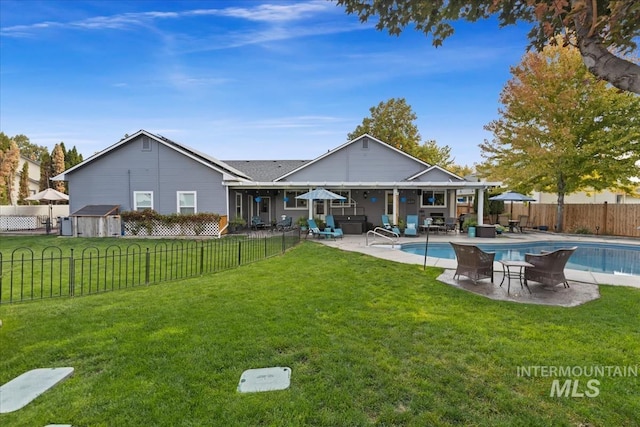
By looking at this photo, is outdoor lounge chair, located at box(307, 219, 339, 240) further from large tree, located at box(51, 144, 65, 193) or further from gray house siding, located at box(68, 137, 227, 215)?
large tree, located at box(51, 144, 65, 193)

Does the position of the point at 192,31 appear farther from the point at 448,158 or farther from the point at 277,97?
the point at 448,158

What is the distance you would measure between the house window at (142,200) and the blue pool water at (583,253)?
14319mm

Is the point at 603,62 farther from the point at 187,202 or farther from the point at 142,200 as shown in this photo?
the point at 142,200

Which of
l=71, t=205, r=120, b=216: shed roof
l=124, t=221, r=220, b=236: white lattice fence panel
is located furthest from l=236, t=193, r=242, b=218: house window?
l=71, t=205, r=120, b=216: shed roof

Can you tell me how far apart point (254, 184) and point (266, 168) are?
295 inches

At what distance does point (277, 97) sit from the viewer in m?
20.6

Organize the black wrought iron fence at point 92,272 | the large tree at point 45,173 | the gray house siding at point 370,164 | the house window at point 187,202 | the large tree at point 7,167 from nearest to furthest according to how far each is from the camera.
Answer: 1. the black wrought iron fence at point 92,272
2. the house window at point 187,202
3. the gray house siding at point 370,164
4. the large tree at point 7,167
5. the large tree at point 45,173

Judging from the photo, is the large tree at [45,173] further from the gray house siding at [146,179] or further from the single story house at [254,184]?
the single story house at [254,184]

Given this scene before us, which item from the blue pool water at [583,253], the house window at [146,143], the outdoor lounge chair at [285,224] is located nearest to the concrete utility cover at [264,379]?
the blue pool water at [583,253]

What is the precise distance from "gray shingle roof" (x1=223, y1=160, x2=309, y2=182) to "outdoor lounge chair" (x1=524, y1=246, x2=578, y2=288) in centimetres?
1819

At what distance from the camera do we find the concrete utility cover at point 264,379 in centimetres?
308

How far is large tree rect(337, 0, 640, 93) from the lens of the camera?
2.72 m

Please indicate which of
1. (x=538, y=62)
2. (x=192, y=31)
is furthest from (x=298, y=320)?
(x=538, y=62)

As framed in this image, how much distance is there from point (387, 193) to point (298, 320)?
17678 mm
